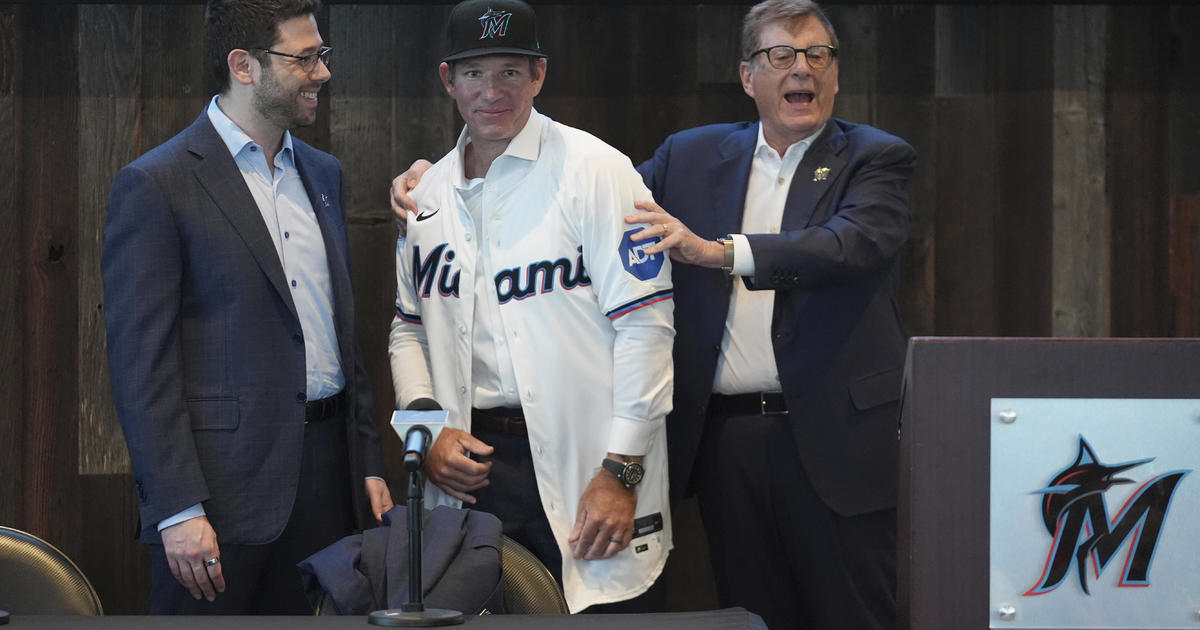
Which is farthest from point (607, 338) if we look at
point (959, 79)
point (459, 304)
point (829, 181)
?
point (959, 79)

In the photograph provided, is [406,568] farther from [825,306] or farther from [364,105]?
[364,105]

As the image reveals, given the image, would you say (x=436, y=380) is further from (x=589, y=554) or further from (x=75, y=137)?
(x=75, y=137)

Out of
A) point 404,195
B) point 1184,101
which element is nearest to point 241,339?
point 404,195

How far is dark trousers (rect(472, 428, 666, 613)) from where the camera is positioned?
2.56 m

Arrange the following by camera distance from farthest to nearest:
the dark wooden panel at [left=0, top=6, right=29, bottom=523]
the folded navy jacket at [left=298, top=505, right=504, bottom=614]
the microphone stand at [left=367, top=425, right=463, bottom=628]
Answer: the dark wooden panel at [left=0, top=6, right=29, bottom=523] → the folded navy jacket at [left=298, top=505, right=504, bottom=614] → the microphone stand at [left=367, top=425, right=463, bottom=628]

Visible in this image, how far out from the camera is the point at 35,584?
2.08 m

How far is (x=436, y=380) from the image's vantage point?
2607 millimetres

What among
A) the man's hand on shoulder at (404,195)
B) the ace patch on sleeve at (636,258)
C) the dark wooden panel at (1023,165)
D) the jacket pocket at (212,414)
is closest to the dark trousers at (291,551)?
the jacket pocket at (212,414)

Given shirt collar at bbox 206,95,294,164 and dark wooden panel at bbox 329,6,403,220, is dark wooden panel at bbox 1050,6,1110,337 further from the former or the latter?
shirt collar at bbox 206,95,294,164

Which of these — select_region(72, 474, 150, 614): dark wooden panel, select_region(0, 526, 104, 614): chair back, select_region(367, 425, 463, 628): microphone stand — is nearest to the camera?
select_region(367, 425, 463, 628): microphone stand

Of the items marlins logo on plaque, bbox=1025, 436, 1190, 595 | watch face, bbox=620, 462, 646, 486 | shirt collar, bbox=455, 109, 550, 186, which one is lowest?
watch face, bbox=620, 462, 646, 486

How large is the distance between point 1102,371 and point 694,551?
216 cm

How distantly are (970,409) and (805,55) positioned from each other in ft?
4.86

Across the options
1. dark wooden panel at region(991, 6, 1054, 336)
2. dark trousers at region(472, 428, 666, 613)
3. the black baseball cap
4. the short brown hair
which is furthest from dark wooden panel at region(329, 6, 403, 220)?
dark wooden panel at region(991, 6, 1054, 336)
